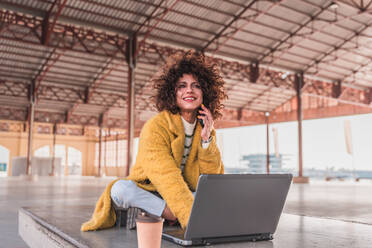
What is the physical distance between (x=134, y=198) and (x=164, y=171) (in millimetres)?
486

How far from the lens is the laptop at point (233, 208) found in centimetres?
226

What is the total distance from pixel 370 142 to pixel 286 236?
26232 millimetres

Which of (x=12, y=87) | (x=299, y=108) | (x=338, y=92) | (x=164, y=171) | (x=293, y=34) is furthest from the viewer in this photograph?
(x=12, y=87)

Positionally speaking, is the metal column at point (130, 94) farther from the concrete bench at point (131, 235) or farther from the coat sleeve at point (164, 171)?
the coat sleeve at point (164, 171)

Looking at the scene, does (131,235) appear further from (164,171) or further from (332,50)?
(332,50)

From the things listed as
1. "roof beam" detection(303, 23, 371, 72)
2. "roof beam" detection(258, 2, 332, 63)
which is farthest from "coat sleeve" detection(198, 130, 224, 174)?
"roof beam" detection(303, 23, 371, 72)

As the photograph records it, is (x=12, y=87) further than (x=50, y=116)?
No

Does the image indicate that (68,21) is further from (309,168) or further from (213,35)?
(309,168)

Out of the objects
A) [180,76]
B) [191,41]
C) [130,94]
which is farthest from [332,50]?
[180,76]

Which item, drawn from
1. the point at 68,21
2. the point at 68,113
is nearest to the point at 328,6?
the point at 68,21

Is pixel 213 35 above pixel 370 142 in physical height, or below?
above

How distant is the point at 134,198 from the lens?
9.62 ft

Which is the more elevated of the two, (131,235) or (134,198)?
(134,198)

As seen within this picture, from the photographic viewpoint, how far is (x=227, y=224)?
247 cm
